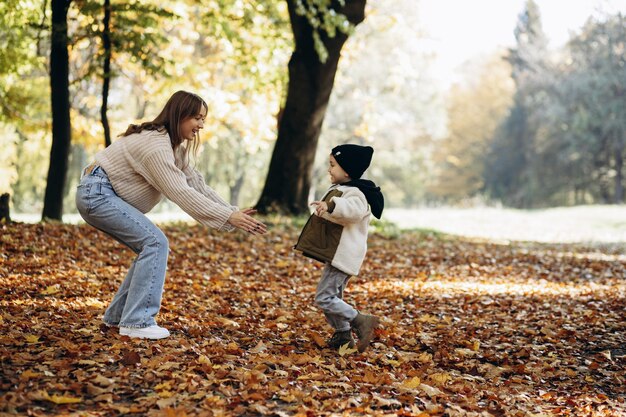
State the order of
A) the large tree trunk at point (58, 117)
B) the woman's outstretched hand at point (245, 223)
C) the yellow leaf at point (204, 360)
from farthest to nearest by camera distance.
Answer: the large tree trunk at point (58, 117) → the woman's outstretched hand at point (245, 223) → the yellow leaf at point (204, 360)

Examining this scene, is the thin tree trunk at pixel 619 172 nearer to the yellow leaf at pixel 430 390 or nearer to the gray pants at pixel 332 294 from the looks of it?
the gray pants at pixel 332 294

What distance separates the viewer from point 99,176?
5.12 m

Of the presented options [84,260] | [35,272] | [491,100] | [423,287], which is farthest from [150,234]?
[491,100]

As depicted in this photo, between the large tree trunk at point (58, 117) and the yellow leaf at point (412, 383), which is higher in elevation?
the large tree trunk at point (58, 117)

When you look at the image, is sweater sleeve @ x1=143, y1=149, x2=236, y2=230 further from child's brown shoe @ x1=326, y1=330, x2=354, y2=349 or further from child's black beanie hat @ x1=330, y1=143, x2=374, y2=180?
child's brown shoe @ x1=326, y1=330, x2=354, y2=349

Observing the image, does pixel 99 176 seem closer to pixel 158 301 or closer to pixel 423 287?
pixel 158 301

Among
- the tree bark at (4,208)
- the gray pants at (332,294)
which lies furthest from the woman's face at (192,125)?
the tree bark at (4,208)

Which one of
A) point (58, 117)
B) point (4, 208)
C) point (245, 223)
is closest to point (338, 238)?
point (245, 223)

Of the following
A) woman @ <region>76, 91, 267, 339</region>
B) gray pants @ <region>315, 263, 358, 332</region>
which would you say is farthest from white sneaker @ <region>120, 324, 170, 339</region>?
gray pants @ <region>315, 263, 358, 332</region>

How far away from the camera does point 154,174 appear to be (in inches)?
197

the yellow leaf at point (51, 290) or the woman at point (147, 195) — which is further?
the yellow leaf at point (51, 290)

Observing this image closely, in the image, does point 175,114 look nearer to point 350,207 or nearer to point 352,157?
point 352,157

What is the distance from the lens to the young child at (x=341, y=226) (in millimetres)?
5172

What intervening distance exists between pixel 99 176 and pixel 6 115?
11.1 meters
